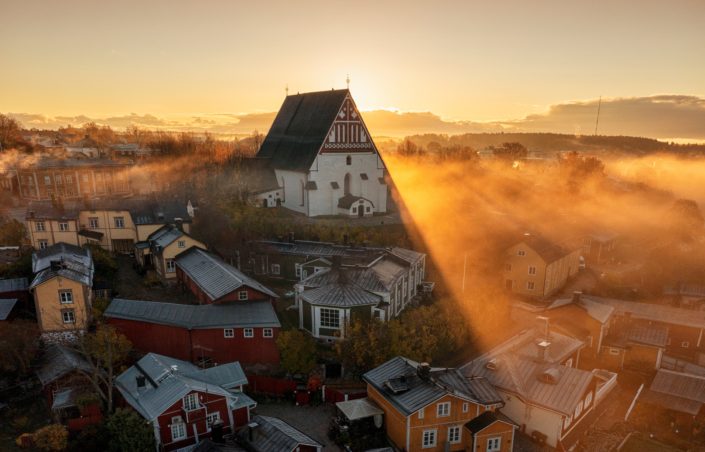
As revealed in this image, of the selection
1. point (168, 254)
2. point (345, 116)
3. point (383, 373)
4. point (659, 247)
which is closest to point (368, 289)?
point (383, 373)

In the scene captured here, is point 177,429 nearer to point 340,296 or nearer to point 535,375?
point 340,296

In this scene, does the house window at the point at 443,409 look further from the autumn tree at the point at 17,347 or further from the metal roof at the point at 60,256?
the metal roof at the point at 60,256

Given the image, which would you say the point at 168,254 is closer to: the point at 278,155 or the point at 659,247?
the point at 278,155

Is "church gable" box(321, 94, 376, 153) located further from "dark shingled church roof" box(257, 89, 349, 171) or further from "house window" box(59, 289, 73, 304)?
"house window" box(59, 289, 73, 304)

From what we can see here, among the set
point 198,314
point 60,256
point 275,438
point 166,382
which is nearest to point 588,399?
point 275,438

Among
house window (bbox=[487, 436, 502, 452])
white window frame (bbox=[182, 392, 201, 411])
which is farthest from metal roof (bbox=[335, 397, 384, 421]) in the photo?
white window frame (bbox=[182, 392, 201, 411])

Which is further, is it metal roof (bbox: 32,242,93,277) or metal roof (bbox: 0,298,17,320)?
metal roof (bbox: 32,242,93,277)
